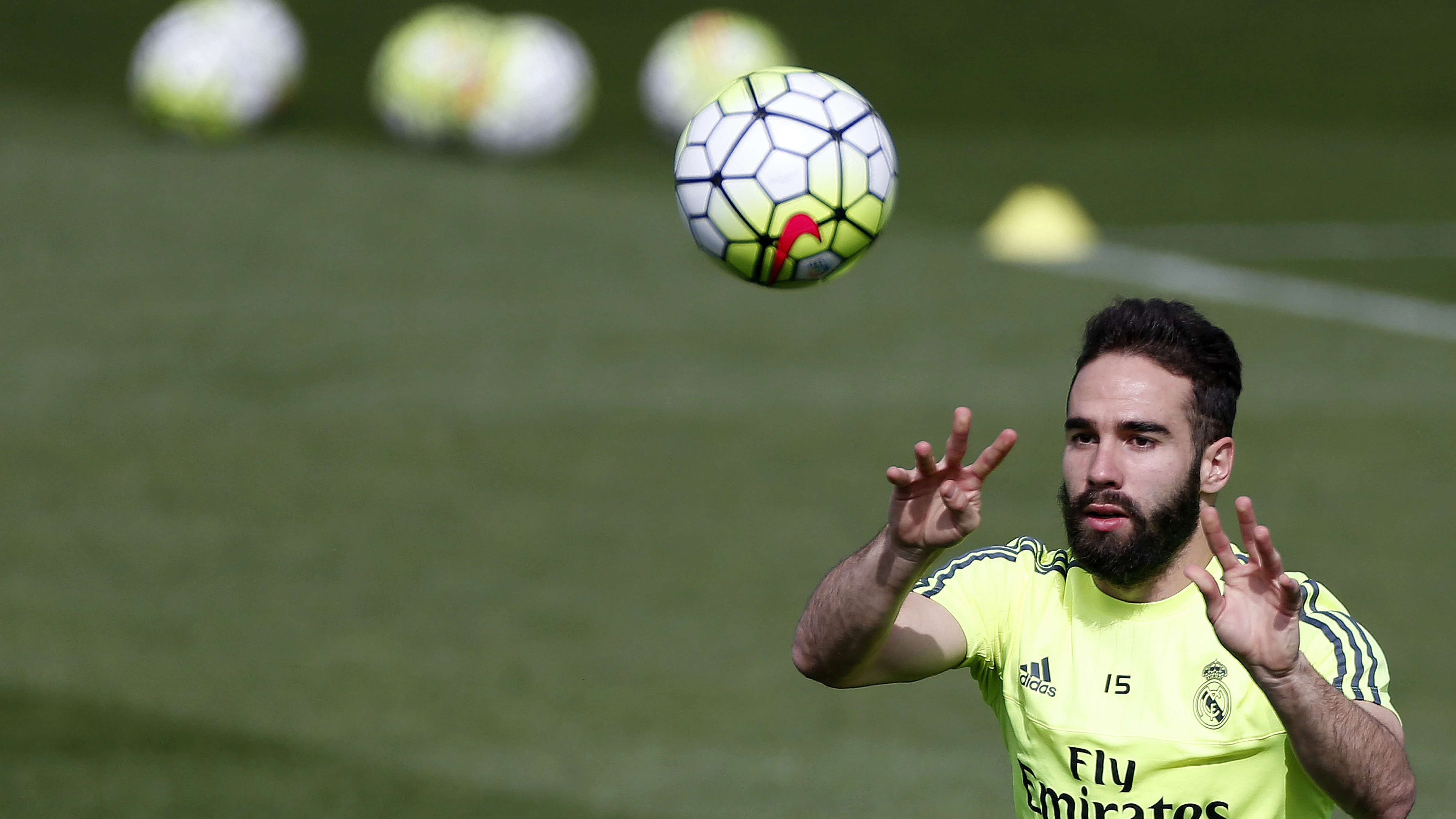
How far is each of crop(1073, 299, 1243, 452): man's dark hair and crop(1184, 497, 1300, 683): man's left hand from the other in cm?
43

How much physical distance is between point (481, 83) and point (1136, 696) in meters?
12.6

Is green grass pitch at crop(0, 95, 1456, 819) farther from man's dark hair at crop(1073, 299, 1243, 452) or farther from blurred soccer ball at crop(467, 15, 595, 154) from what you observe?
man's dark hair at crop(1073, 299, 1243, 452)

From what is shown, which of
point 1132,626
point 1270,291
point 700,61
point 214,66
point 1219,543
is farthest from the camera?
point 700,61

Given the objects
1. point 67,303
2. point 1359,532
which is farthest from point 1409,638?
point 67,303

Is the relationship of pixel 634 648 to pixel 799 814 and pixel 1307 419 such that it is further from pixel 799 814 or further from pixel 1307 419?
pixel 1307 419

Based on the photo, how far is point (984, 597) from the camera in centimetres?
444

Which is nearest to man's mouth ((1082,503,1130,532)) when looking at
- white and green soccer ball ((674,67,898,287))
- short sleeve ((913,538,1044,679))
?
short sleeve ((913,538,1044,679))

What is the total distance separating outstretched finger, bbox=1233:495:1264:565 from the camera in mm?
3629

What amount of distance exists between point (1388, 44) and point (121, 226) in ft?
55.2

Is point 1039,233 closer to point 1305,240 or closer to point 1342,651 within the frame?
point 1305,240

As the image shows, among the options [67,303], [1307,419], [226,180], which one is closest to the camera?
[1307,419]

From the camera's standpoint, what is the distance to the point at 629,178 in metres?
16.6

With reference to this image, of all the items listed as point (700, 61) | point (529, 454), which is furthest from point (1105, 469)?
point (700, 61)

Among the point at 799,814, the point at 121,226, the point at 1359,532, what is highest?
the point at 121,226
